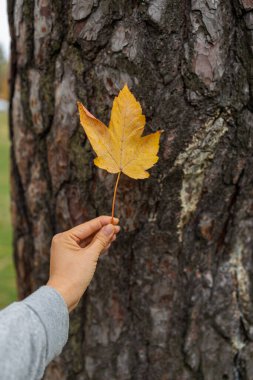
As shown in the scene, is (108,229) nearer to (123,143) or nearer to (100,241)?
(100,241)

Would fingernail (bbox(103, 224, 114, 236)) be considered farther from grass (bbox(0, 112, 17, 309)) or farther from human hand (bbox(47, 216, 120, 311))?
grass (bbox(0, 112, 17, 309))

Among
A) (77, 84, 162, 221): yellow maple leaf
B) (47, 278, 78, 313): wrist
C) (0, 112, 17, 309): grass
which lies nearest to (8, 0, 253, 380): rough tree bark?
(77, 84, 162, 221): yellow maple leaf

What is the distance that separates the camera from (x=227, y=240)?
1.40 meters

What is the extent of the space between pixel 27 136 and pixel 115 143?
471 millimetres

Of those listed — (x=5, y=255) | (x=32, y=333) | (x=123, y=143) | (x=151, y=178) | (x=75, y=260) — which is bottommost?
(x=5, y=255)

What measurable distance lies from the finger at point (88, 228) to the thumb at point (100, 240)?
0.11 feet

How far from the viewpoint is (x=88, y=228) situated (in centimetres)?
116

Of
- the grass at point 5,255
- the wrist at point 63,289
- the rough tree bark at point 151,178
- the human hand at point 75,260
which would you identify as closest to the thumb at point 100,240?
the human hand at point 75,260

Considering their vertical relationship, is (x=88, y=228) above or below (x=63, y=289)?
above

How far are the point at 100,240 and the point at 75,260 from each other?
0.08 m

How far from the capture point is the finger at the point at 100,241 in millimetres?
1115

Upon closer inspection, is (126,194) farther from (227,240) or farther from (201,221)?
(227,240)

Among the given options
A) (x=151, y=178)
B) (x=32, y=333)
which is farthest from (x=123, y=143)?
(x=32, y=333)

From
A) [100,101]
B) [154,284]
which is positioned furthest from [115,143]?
[154,284]
